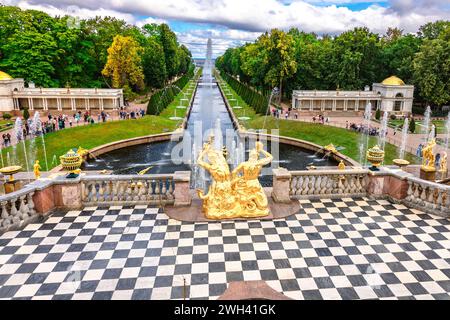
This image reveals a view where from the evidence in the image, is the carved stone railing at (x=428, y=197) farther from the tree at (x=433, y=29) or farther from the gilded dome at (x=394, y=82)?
the tree at (x=433, y=29)

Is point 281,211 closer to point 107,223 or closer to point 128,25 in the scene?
point 107,223

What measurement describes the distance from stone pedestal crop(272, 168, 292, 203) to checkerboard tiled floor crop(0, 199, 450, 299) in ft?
3.34

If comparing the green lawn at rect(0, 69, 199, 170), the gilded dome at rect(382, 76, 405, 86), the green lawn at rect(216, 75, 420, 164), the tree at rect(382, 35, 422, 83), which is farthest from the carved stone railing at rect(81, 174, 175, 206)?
the tree at rect(382, 35, 422, 83)

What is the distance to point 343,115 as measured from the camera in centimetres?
6719

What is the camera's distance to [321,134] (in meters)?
47.8

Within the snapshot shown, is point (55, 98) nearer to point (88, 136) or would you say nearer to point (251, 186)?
point (88, 136)

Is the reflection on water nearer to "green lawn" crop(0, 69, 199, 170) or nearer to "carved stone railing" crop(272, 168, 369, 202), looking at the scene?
"green lawn" crop(0, 69, 199, 170)

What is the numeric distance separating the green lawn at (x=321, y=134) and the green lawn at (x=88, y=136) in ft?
44.2

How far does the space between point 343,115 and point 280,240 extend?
58.9 m

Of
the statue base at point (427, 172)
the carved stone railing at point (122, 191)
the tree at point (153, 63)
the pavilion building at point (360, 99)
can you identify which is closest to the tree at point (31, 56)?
the tree at point (153, 63)

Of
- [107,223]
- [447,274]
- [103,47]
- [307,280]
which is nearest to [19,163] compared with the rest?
[107,223]

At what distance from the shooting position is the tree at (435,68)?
60719mm
